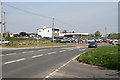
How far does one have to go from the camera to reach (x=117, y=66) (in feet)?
67.7

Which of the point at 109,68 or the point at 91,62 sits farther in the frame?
the point at 91,62

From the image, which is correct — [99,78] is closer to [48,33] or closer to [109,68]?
[109,68]

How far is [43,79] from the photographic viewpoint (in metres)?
14.0

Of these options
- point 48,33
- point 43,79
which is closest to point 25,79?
point 43,79

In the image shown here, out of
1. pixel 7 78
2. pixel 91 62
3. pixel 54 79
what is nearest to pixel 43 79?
pixel 54 79

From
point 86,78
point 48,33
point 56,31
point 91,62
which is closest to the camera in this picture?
point 86,78

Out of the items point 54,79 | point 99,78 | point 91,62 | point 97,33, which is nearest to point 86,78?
point 99,78

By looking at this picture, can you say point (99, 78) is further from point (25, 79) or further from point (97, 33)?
point (97, 33)

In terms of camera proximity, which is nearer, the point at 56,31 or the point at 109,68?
the point at 109,68

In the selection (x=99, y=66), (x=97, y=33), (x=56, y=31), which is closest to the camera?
(x=99, y=66)

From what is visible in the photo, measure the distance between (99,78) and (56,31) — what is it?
5826 inches

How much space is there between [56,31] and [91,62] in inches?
5472

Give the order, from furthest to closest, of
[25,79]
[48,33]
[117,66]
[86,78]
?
[48,33] → [117,66] → [86,78] → [25,79]

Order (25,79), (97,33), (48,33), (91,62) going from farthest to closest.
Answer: (97,33)
(48,33)
(91,62)
(25,79)
